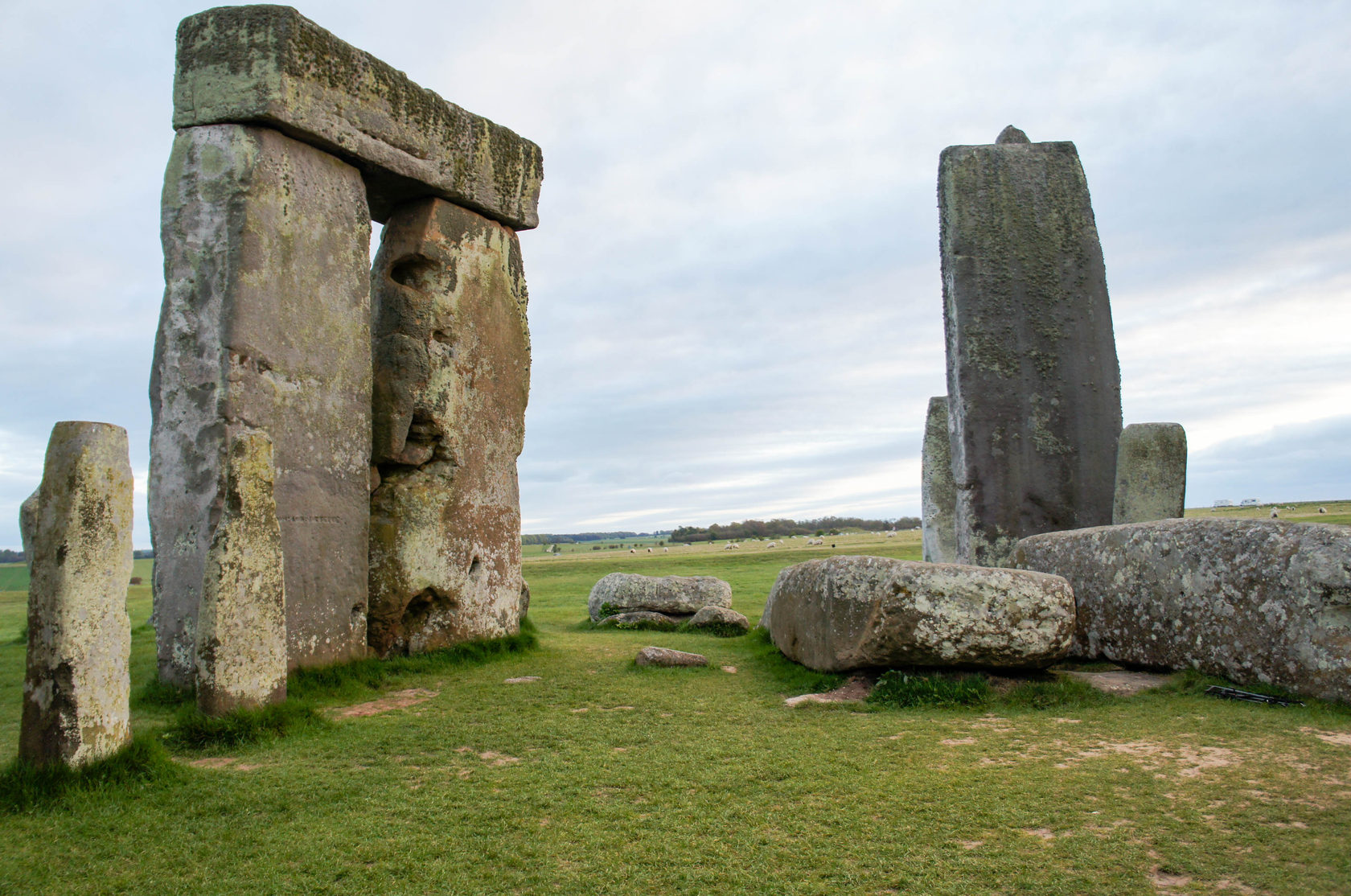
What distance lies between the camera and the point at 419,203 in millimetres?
8414

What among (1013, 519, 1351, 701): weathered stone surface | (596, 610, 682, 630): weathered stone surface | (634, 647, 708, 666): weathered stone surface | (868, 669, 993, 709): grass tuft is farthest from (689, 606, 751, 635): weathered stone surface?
(868, 669, 993, 709): grass tuft

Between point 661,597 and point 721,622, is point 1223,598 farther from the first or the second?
point 661,597

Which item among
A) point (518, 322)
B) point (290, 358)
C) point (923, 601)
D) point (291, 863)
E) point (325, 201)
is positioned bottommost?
point (291, 863)

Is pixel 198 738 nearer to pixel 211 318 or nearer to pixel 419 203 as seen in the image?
pixel 211 318

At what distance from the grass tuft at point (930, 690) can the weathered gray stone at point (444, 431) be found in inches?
170

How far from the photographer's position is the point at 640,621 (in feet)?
36.7

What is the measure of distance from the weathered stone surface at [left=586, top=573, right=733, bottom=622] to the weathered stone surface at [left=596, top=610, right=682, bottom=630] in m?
0.17

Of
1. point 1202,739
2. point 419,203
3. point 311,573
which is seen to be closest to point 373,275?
point 419,203

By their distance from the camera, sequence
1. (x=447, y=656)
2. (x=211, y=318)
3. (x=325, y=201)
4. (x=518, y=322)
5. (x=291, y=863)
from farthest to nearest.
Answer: (x=518, y=322) < (x=447, y=656) < (x=325, y=201) < (x=211, y=318) < (x=291, y=863)

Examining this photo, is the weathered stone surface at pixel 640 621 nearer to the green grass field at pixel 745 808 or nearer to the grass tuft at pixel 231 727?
the green grass field at pixel 745 808

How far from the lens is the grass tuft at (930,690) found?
5289mm

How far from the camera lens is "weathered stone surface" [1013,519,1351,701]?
4645 mm

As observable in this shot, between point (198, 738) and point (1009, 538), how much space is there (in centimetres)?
736

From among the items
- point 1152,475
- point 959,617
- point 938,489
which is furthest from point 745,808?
point 938,489
